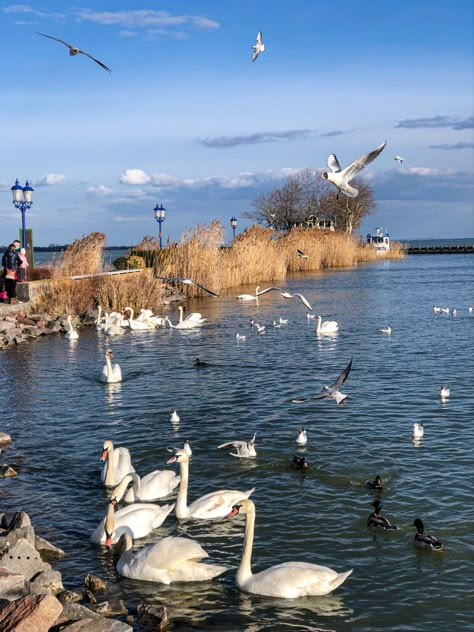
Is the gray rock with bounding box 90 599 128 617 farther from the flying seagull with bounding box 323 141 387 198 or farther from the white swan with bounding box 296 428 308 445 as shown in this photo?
the flying seagull with bounding box 323 141 387 198

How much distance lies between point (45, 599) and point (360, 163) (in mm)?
7110

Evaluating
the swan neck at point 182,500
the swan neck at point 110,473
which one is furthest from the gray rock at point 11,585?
the swan neck at point 110,473

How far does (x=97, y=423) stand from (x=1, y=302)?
16485 mm

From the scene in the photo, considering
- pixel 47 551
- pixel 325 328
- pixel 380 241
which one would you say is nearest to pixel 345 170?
pixel 47 551

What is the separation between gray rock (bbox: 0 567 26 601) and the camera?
22.7 feet

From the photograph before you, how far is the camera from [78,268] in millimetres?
34094

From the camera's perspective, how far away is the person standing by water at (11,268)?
2728 centimetres

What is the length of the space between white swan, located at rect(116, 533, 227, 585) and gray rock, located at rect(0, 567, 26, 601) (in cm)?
123

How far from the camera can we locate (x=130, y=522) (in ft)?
29.2

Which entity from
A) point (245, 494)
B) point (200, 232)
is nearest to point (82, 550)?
point (245, 494)

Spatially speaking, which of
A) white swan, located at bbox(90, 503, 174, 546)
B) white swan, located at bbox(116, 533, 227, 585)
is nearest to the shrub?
white swan, located at bbox(90, 503, 174, 546)

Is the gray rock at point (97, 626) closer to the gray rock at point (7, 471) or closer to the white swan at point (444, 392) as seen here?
the gray rock at point (7, 471)

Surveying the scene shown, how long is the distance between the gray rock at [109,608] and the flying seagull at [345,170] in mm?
5875

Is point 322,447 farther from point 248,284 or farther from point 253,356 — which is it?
point 248,284
